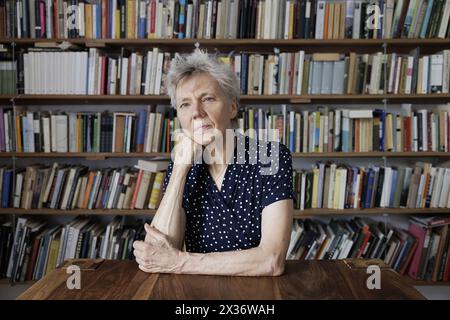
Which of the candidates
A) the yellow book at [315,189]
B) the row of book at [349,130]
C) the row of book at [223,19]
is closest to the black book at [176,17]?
the row of book at [223,19]

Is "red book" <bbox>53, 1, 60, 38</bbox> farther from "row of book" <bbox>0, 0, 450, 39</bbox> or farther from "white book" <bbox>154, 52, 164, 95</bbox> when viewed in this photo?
"white book" <bbox>154, 52, 164, 95</bbox>

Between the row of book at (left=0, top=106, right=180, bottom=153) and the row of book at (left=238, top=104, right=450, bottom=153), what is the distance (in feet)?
1.80

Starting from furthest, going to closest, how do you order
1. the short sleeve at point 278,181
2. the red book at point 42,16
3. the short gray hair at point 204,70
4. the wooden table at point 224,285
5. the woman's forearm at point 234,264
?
the red book at point 42,16 < the short gray hair at point 204,70 < the short sleeve at point 278,181 < the woman's forearm at point 234,264 < the wooden table at point 224,285

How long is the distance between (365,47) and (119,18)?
64.2 inches

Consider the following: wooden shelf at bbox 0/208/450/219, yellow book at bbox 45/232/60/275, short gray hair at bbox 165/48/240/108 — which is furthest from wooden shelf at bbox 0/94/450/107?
short gray hair at bbox 165/48/240/108

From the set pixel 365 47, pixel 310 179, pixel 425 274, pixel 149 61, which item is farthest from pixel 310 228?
pixel 149 61

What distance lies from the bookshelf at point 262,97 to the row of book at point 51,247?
0.13m

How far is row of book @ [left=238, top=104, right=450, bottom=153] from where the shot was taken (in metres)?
2.67

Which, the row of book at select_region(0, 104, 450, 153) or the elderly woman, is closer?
the elderly woman

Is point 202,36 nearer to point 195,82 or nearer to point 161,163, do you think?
point 161,163

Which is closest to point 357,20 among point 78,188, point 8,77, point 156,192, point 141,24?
point 141,24

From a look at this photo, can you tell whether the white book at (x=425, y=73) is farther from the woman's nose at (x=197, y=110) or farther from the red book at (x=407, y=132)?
the woman's nose at (x=197, y=110)

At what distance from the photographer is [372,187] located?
8.84 ft

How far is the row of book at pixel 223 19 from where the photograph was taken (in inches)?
102
